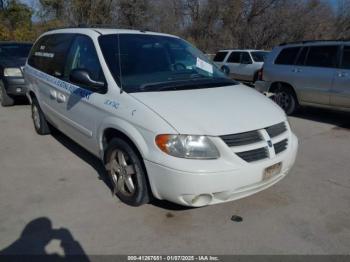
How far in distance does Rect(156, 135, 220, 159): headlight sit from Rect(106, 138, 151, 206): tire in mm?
445

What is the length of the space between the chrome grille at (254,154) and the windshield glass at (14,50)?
7.97 metres

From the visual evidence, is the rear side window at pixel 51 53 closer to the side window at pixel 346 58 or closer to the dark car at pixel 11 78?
the dark car at pixel 11 78

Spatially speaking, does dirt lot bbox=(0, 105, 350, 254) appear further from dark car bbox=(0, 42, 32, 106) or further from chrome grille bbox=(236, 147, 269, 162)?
dark car bbox=(0, 42, 32, 106)

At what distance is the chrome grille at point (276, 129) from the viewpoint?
10.3ft

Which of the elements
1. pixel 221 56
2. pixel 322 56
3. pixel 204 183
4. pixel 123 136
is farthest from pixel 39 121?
pixel 221 56

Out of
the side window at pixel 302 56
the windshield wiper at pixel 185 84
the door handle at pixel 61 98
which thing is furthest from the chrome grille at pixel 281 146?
the side window at pixel 302 56

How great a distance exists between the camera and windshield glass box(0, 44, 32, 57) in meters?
8.91

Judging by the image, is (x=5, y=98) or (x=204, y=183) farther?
(x=5, y=98)

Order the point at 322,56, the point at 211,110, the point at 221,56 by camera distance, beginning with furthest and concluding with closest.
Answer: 1. the point at 221,56
2. the point at 322,56
3. the point at 211,110

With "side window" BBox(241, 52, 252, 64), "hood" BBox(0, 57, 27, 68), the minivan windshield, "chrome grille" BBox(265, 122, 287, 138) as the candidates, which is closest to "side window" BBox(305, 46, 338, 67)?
the minivan windshield

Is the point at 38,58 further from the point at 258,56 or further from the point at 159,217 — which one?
the point at 258,56

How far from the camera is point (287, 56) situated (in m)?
8.09

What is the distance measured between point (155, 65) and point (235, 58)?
36.0 ft

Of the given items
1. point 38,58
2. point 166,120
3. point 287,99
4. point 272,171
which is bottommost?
point 287,99
